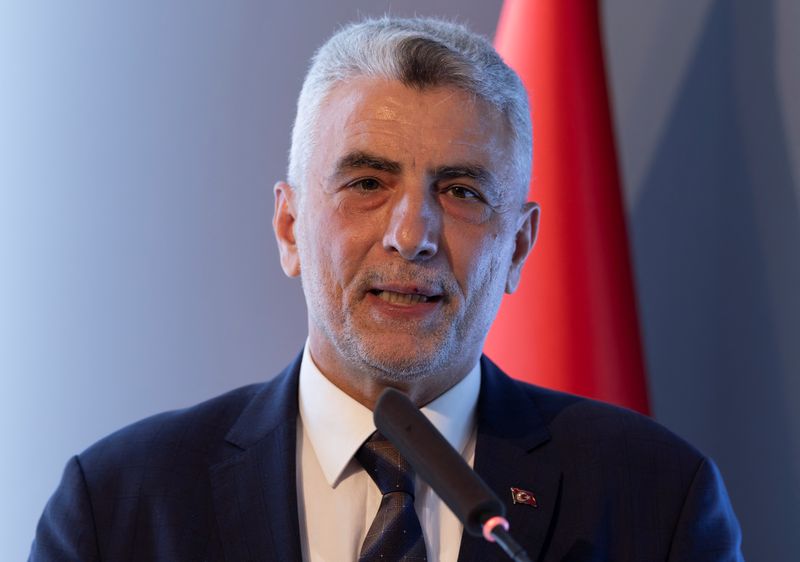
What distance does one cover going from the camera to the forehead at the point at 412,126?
5.50ft

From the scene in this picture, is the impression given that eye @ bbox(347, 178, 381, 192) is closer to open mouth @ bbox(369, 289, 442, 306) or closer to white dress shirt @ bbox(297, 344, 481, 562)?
open mouth @ bbox(369, 289, 442, 306)

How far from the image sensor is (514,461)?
1741mm

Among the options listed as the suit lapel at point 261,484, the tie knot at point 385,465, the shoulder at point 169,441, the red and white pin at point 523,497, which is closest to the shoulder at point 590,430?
the red and white pin at point 523,497

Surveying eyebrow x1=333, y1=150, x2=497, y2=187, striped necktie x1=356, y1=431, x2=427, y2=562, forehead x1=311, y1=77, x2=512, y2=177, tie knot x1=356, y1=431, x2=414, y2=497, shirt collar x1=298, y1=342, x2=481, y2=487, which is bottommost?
striped necktie x1=356, y1=431, x2=427, y2=562

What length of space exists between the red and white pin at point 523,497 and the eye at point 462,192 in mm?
450

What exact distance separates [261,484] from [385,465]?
193mm

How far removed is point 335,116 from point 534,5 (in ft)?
2.57

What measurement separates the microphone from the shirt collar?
0.48 m

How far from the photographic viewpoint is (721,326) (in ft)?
8.23

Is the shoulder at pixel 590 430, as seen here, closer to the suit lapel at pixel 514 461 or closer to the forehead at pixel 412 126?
the suit lapel at pixel 514 461

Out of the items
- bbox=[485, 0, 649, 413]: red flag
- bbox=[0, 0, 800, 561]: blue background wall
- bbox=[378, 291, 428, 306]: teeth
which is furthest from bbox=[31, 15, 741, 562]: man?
bbox=[0, 0, 800, 561]: blue background wall

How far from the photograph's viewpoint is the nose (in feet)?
5.23

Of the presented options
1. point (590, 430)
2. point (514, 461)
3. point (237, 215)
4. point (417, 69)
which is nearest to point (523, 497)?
point (514, 461)

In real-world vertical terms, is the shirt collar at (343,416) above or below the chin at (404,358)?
below
